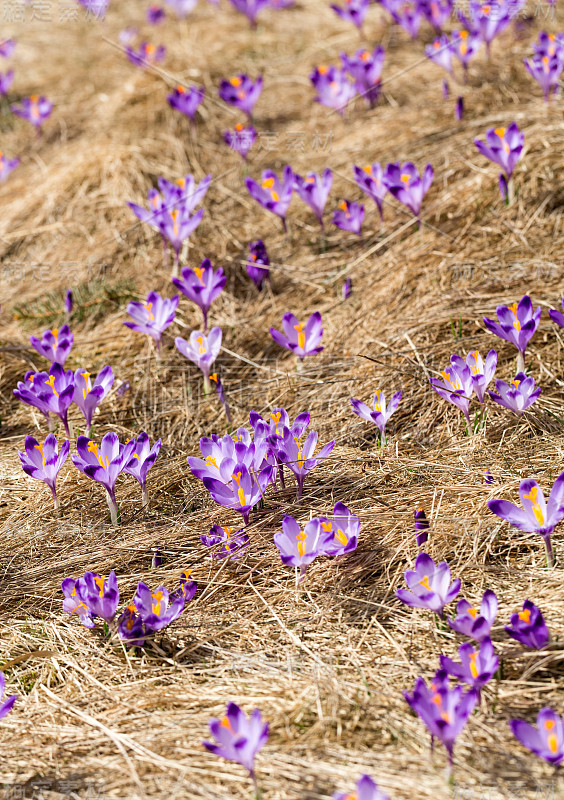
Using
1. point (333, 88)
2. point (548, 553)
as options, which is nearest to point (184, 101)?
point (333, 88)

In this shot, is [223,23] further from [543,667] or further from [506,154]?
[543,667]

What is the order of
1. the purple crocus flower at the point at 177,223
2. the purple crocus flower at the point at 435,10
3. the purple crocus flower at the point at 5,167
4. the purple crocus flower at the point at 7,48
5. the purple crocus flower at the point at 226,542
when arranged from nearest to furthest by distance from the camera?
the purple crocus flower at the point at 226,542 → the purple crocus flower at the point at 177,223 → the purple crocus flower at the point at 5,167 → the purple crocus flower at the point at 435,10 → the purple crocus flower at the point at 7,48

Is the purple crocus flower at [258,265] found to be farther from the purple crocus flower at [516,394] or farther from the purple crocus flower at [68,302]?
the purple crocus flower at [516,394]

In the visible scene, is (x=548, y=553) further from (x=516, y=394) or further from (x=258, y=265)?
(x=258, y=265)

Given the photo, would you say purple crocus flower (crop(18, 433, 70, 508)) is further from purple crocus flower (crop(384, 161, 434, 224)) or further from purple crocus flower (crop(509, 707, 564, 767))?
purple crocus flower (crop(384, 161, 434, 224))

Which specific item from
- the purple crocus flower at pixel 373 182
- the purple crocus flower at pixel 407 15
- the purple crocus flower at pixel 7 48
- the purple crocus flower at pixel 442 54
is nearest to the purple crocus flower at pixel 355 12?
the purple crocus flower at pixel 407 15

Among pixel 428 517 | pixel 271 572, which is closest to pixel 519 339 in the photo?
pixel 428 517
